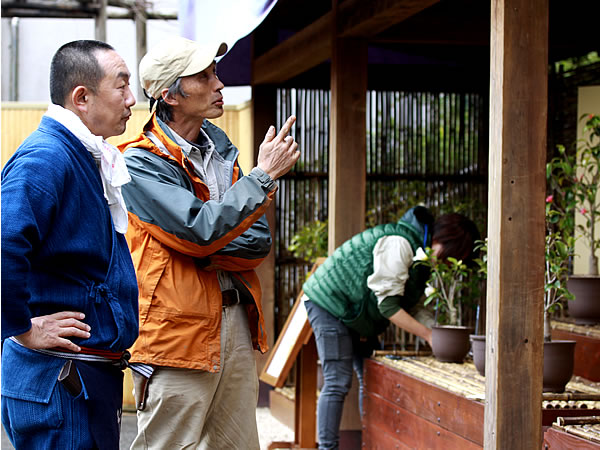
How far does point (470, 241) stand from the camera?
4.18 metres

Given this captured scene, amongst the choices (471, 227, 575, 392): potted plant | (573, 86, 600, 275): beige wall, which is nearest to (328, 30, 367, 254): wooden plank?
(471, 227, 575, 392): potted plant

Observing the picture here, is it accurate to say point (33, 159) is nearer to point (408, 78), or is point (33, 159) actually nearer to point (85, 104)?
point (85, 104)

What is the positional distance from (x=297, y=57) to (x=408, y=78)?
1.36 meters

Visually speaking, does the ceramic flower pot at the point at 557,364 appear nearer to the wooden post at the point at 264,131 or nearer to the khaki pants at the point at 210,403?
the khaki pants at the point at 210,403

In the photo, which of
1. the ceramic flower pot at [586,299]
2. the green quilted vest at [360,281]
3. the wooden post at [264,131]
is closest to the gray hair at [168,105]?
the green quilted vest at [360,281]

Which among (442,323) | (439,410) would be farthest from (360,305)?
(439,410)

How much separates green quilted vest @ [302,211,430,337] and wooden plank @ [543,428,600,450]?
1.65 m

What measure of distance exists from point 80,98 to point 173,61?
2.21ft

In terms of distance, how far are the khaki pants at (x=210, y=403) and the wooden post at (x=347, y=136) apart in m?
2.18

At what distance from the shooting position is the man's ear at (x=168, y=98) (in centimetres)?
270

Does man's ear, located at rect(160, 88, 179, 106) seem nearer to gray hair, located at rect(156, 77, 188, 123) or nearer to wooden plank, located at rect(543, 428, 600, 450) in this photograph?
gray hair, located at rect(156, 77, 188, 123)

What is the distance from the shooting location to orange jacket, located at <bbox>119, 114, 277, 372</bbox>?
246 cm

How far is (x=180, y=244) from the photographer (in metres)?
2.50

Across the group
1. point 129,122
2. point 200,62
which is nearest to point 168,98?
point 200,62
